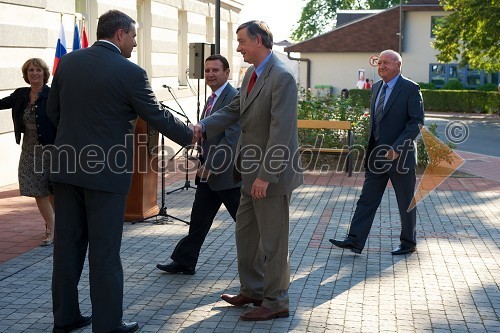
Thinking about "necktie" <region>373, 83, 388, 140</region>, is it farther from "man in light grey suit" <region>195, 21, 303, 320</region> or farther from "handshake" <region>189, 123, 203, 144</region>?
"handshake" <region>189, 123, 203, 144</region>

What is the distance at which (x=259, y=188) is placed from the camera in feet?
19.1

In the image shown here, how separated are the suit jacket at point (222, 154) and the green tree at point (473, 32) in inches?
1114

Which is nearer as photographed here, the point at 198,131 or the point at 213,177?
the point at 198,131

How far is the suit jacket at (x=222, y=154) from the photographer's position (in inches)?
272

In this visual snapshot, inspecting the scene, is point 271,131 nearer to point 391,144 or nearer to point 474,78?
point 391,144

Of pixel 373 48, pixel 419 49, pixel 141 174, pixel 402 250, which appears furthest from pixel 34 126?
pixel 373 48

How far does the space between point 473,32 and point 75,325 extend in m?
31.6

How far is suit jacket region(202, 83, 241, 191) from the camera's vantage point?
22.7 ft

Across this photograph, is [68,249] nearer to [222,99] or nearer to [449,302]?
[222,99]

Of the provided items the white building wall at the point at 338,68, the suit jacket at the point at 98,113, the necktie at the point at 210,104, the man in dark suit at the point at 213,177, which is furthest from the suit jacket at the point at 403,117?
the white building wall at the point at 338,68

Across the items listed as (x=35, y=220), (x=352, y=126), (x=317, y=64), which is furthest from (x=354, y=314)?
(x=317, y=64)

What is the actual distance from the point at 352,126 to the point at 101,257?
11.7m

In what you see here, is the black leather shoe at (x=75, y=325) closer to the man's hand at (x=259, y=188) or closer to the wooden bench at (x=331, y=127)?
the man's hand at (x=259, y=188)

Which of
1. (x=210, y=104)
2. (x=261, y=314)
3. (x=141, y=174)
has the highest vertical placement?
(x=210, y=104)
